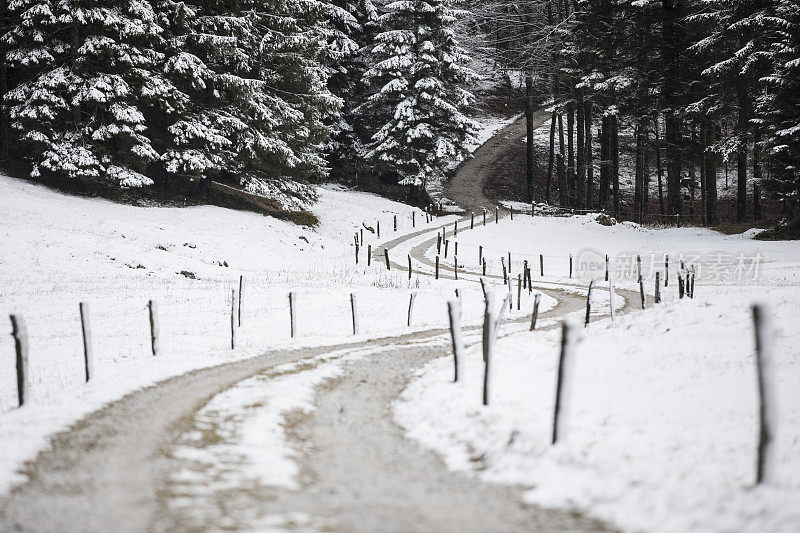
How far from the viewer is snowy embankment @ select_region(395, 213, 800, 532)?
4566mm

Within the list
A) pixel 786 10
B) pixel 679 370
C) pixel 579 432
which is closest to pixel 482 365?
pixel 679 370

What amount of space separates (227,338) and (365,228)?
24743 mm

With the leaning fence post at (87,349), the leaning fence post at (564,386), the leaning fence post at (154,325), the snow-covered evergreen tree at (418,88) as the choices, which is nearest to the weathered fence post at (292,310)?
the leaning fence post at (154,325)

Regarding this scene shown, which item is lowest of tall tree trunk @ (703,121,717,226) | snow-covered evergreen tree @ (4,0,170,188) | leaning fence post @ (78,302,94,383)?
leaning fence post @ (78,302,94,383)

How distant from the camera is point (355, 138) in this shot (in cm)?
4775

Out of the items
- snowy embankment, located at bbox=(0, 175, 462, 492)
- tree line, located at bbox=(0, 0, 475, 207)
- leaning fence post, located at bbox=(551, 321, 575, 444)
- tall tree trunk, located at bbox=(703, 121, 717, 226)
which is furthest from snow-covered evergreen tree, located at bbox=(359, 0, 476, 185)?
leaning fence post, located at bbox=(551, 321, 575, 444)

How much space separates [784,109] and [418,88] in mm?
24028

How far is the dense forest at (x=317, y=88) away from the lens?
2562cm

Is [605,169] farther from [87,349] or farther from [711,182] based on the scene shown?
[87,349]

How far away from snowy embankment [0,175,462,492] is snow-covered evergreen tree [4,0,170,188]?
88.5 inches

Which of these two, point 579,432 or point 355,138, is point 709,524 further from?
point 355,138

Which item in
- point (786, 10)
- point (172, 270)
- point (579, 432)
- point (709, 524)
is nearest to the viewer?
point (709, 524)

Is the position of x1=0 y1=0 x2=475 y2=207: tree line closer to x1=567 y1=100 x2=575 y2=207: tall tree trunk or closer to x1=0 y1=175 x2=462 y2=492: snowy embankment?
x1=0 y1=175 x2=462 y2=492: snowy embankment

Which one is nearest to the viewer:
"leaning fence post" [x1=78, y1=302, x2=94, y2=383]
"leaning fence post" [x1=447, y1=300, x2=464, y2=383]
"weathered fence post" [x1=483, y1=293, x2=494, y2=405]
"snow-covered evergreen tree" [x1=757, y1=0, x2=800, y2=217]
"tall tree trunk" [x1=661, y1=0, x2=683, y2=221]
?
"weathered fence post" [x1=483, y1=293, x2=494, y2=405]
